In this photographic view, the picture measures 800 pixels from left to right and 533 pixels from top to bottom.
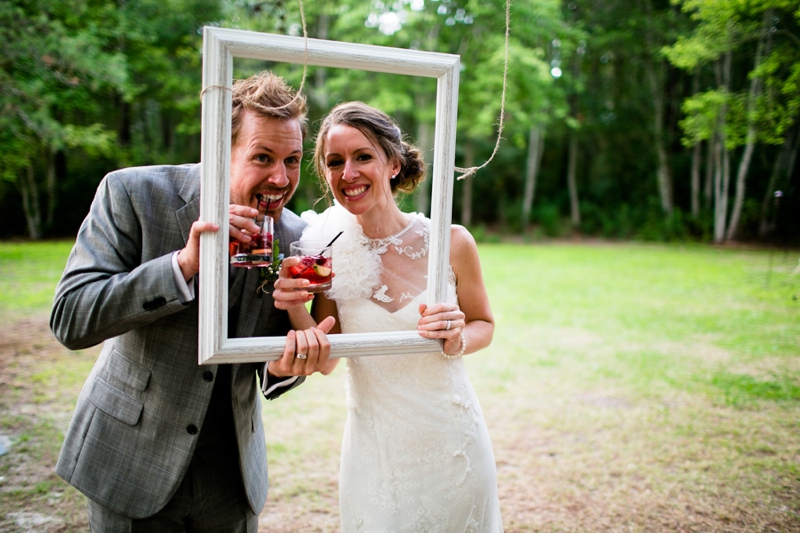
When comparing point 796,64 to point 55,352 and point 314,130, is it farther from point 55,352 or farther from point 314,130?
point 55,352

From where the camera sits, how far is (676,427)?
5.18m

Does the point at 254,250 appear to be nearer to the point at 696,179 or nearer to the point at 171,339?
the point at 171,339

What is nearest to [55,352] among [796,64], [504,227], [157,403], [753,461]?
[157,403]

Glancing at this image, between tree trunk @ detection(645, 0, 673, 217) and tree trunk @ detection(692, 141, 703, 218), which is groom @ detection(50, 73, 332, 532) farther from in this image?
tree trunk @ detection(645, 0, 673, 217)

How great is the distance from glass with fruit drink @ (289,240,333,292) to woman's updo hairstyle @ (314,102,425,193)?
0.43m

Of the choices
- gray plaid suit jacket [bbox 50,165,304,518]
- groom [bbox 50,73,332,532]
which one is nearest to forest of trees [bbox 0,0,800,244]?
groom [bbox 50,73,332,532]

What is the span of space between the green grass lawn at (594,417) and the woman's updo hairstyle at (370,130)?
2.73m

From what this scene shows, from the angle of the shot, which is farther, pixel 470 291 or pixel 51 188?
pixel 51 188

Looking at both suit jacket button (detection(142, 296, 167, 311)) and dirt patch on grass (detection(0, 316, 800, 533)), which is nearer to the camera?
suit jacket button (detection(142, 296, 167, 311))

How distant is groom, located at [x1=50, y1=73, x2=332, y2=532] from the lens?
5.02 feet

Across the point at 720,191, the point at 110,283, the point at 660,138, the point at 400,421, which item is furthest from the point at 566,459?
the point at 660,138

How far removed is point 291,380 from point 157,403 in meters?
0.45

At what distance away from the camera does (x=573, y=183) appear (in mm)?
25125

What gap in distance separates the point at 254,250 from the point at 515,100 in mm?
19426
